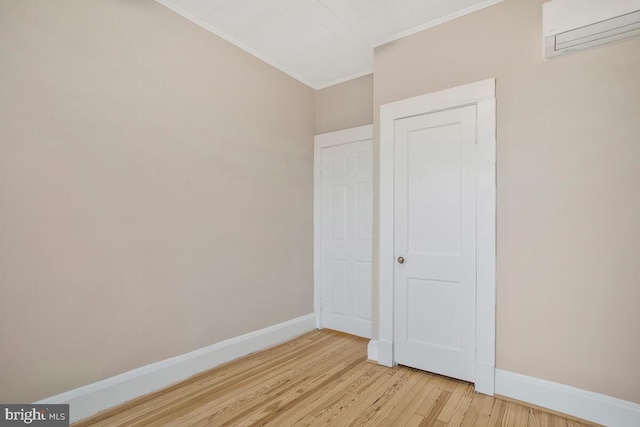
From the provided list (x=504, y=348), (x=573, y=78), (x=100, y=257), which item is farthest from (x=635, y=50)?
(x=100, y=257)

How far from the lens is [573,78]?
210 centimetres

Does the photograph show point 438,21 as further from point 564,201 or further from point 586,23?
point 564,201

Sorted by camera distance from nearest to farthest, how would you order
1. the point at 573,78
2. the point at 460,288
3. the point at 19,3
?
the point at 19,3, the point at 573,78, the point at 460,288

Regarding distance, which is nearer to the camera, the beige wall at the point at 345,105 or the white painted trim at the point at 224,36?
the white painted trim at the point at 224,36

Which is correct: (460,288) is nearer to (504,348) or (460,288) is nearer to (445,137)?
(504,348)

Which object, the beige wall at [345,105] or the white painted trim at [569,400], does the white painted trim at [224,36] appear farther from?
the white painted trim at [569,400]

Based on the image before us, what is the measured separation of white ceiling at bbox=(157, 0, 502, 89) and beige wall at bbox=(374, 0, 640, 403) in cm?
45

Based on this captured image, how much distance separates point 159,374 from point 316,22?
3.08m

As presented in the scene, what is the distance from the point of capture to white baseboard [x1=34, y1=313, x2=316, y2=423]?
1.97 m

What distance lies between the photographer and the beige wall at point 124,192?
1824 mm

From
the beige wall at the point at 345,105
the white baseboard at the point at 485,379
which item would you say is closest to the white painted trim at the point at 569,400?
the white baseboard at the point at 485,379

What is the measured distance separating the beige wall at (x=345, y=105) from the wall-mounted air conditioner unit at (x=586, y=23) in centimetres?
174

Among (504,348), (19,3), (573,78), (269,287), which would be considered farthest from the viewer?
(269,287)

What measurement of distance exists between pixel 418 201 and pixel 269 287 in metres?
1.73
